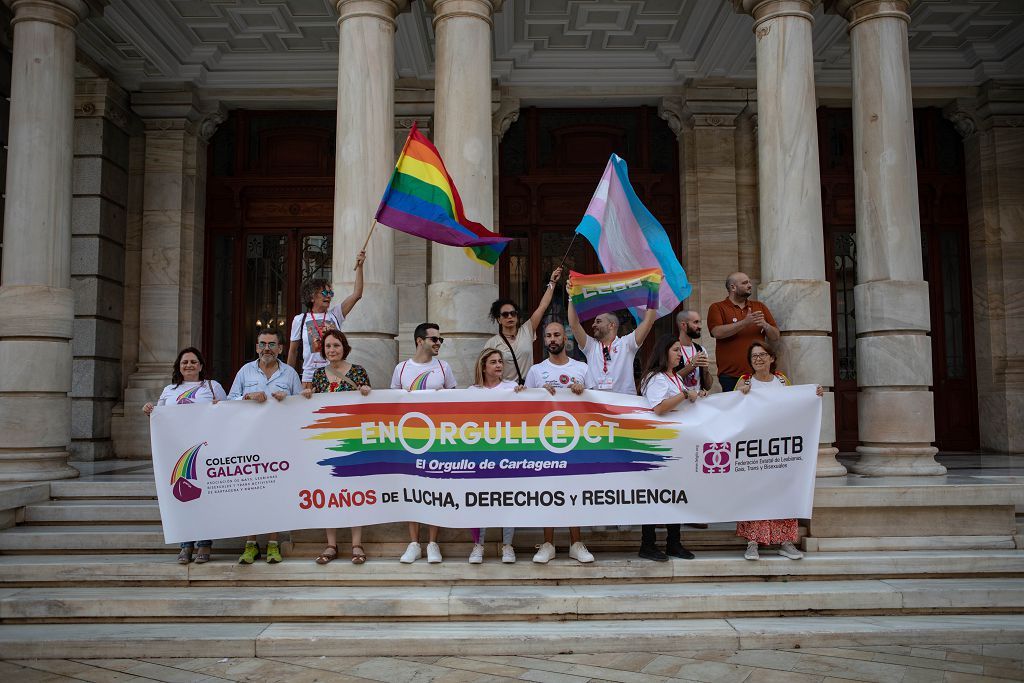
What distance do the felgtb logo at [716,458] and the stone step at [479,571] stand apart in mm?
756

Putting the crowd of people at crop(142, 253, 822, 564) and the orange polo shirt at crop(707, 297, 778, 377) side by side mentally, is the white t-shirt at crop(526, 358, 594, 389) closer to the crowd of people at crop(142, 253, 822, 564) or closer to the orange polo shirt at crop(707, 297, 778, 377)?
the crowd of people at crop(142, 253, 822, 564)

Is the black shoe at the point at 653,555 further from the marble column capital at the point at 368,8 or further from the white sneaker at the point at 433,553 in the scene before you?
the marble column capital at the point at 368,8

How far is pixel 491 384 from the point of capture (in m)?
7.18

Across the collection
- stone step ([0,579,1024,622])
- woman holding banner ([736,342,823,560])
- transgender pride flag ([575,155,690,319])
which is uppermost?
transgender pride flag ([575,155,690,319])

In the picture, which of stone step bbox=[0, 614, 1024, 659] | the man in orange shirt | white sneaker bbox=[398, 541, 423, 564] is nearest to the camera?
stone step bbox=[0, 614, 1024, 659]

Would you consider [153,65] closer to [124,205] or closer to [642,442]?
[124,205]

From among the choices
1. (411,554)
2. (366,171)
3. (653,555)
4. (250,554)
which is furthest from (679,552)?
(366,171)

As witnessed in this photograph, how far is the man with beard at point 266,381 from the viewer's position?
6.95 m

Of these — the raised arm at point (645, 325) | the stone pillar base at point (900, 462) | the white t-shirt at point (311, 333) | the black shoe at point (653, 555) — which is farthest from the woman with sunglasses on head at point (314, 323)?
the stone pillar base at point (900, 462)

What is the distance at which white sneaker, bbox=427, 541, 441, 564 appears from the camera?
6820 millimetres

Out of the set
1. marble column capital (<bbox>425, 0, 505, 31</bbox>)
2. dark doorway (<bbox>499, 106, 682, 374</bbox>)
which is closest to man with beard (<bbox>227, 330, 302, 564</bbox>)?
marble column capital (<bbox>425, 0, 505, 31</bbox>)

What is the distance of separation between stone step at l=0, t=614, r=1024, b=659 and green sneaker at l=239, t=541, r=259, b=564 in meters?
0.79

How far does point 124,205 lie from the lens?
1321 cm

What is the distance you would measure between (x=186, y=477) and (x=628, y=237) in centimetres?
461
